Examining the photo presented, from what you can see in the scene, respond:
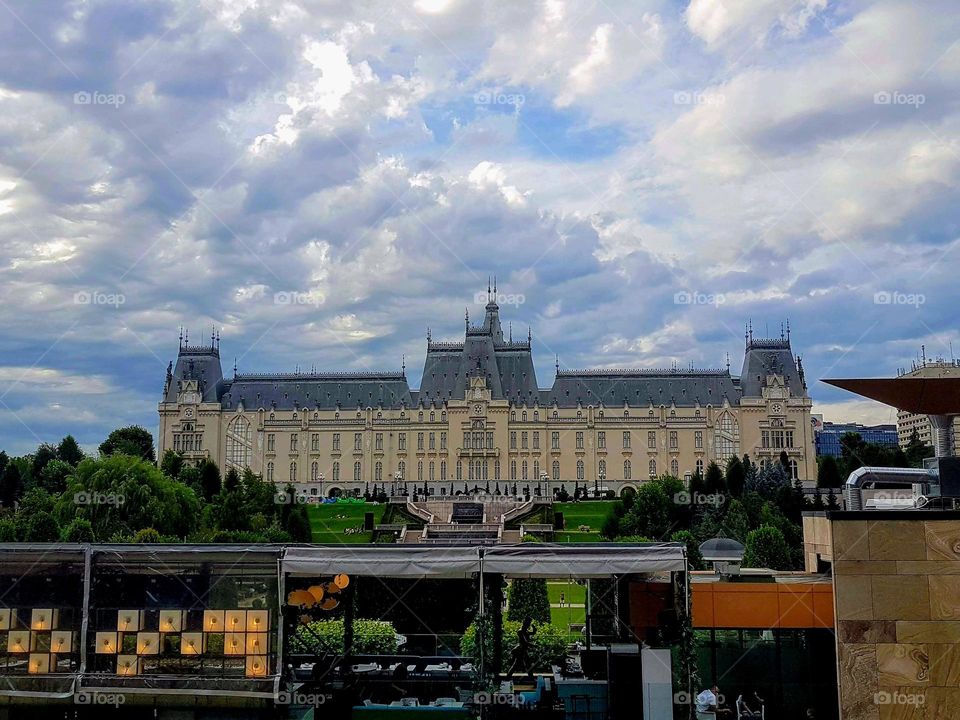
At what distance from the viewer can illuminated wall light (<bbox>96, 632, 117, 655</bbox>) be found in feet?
37.2

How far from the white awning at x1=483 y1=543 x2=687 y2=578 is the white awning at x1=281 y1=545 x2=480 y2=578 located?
33 centimetres

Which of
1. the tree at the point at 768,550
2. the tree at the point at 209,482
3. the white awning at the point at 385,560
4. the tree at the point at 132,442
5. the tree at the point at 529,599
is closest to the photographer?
the white awning at the point at 385,560

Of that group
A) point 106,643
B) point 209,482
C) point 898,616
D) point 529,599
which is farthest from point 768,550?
point 209,482

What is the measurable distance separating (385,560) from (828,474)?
45.5 meters

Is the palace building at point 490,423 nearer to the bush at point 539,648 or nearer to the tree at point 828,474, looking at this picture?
the tree at point 828,474

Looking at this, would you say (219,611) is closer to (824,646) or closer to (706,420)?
(824,646)

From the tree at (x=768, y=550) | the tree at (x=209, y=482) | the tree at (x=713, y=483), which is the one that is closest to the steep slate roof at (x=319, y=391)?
the tree at (x=209, y=482)

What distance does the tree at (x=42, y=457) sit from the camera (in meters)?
73.4

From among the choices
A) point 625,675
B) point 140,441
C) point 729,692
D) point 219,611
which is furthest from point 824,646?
point 140,441

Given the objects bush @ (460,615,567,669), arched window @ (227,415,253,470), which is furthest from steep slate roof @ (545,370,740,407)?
bush @ (460,615,567,669)

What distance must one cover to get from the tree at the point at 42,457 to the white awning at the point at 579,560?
67785 mm

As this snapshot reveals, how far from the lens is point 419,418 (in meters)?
80.8

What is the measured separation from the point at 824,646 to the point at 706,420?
228 feet

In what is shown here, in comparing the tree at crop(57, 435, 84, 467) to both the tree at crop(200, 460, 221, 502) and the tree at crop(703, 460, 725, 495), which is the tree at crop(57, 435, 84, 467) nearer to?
the tree at crop(200, 460, 221, 502)
